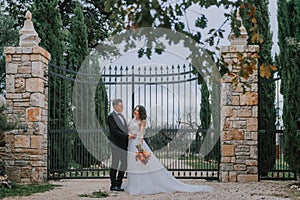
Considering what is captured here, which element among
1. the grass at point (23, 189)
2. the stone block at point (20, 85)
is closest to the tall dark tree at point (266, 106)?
the grass at point (23, 189)

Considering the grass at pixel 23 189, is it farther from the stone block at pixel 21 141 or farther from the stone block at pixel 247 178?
the stone block at pixel 247 178

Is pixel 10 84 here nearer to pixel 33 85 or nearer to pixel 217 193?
pixel 33 85

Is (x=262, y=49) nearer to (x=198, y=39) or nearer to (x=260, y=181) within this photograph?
(x=260, y=181)

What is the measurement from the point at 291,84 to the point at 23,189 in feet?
16.4

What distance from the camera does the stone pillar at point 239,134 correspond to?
9.16m

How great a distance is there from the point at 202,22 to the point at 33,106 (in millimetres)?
6095

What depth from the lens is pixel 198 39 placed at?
141 inches

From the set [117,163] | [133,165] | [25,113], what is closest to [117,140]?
[117,163]

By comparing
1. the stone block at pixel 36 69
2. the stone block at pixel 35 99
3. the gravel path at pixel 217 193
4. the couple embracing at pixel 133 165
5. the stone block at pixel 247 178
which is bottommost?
the gravel path at pixel 217 193

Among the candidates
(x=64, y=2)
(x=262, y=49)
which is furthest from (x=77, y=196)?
(x=64, y=2)

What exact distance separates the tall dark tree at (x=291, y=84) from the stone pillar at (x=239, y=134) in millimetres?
546

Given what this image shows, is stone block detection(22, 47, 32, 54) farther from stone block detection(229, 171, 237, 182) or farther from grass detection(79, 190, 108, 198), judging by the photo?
stone block detection(229, 171, 237, 182)

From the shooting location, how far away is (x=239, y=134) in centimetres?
917

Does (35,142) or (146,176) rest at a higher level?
(35,142)
